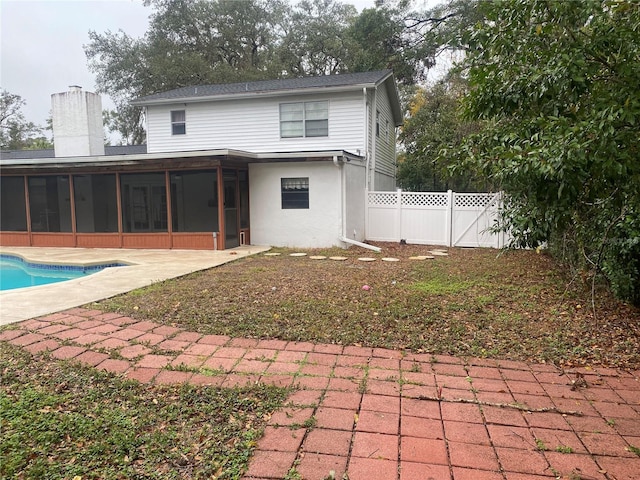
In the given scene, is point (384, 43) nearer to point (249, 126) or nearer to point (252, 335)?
point (249, 126)

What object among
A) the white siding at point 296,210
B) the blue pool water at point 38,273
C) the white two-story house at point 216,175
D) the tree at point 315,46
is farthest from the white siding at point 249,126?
the tree at point 315,46

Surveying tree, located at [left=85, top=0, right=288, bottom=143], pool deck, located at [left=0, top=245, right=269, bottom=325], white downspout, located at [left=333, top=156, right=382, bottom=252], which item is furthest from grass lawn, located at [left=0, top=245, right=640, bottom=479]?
tree, located at [left=85, top=0, right=288, bottom=143]

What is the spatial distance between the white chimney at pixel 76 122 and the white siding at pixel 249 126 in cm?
171

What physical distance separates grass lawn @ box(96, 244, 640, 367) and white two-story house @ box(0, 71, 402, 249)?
400 cm

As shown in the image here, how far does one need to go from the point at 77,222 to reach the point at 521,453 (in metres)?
13.1

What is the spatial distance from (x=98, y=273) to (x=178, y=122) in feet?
27.3

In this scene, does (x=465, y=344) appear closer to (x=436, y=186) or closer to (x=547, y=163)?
(x=547, y=163)

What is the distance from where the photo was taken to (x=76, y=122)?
13633 millimetres

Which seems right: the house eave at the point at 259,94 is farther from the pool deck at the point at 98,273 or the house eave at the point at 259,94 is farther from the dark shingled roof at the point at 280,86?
the pool deck at the point at 98,273

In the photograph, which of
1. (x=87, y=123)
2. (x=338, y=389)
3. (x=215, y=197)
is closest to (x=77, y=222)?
(x=87, y=123)

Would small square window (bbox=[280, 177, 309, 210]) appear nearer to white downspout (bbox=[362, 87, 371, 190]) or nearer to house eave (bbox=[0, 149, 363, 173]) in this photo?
house eave (bbox=[0, 149, 363, 173])

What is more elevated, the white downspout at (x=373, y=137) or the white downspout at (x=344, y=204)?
the white downspout at (x=373, y=137)

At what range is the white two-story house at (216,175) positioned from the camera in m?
11.3

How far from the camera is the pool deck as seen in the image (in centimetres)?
531
